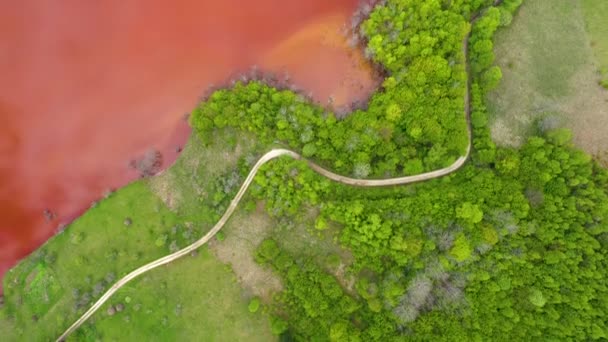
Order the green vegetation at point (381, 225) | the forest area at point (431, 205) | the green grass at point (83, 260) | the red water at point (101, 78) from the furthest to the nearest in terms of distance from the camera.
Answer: the red water at point (101, 78), the green grass at point (83, 260), the green vegetation at point (381, 225), the forest area at point (431, 205)

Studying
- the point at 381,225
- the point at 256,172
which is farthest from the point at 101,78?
the point at 381,225

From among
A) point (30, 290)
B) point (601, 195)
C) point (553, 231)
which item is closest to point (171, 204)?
point (30, 290)

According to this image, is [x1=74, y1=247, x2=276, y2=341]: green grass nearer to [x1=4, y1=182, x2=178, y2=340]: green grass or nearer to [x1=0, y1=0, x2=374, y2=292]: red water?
[x1=4, y1=182, x2=178, y2=340]: green grass

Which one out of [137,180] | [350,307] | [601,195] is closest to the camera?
[601,195]

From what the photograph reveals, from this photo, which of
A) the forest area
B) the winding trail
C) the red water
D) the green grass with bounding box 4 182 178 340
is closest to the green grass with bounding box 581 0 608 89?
the forest area

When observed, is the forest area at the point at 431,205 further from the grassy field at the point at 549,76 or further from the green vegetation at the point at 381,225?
the grassy field at the point at 549,76

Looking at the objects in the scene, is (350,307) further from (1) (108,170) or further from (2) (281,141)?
(1) (108,170)

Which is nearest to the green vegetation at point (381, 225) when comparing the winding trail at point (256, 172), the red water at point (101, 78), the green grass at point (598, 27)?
the winding trail at point (256, 172)
